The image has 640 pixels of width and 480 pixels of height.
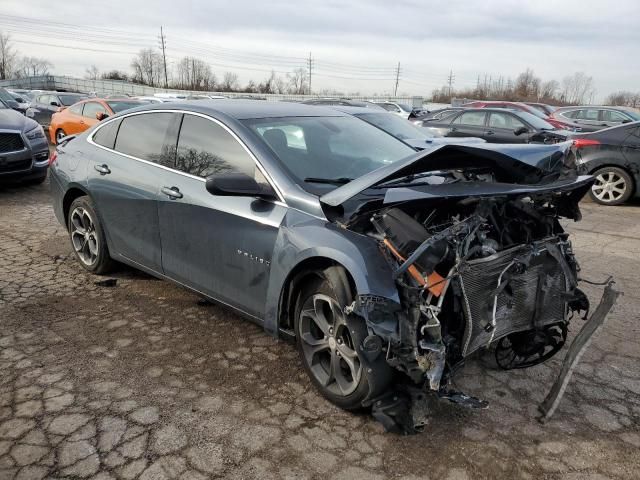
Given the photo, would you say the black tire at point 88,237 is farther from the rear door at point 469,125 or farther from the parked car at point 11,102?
the rear door at point 469,125

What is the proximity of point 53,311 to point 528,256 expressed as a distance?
351 cm

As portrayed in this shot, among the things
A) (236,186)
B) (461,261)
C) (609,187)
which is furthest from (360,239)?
(609,187)

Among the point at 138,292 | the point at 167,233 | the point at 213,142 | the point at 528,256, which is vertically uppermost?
the point at 213,142

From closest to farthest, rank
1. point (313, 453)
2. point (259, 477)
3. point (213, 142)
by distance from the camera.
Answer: point (259, 477) → point (313, 453) → point (213, 142)

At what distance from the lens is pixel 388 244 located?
8.56 feet

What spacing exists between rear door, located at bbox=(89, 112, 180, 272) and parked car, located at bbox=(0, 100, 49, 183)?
445cm

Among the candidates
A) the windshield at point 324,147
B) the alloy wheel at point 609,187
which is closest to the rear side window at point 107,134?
the windshield at point 324,147

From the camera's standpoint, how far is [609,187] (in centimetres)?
877

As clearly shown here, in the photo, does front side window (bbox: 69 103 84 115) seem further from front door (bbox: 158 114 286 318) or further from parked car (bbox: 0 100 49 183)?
front door (bbox: 158 114 286 318)

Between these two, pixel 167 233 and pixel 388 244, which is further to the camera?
pixel 167 233

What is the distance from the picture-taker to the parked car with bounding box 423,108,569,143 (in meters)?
11.9

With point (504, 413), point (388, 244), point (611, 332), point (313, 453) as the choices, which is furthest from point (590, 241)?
point (313, 453)

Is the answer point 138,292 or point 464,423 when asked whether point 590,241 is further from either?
point 138,292

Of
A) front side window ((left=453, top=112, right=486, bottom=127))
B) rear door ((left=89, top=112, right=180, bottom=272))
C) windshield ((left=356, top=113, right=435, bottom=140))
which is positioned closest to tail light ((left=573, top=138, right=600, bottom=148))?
windshield ((left=356, top=113, right=435, bottom=140))
